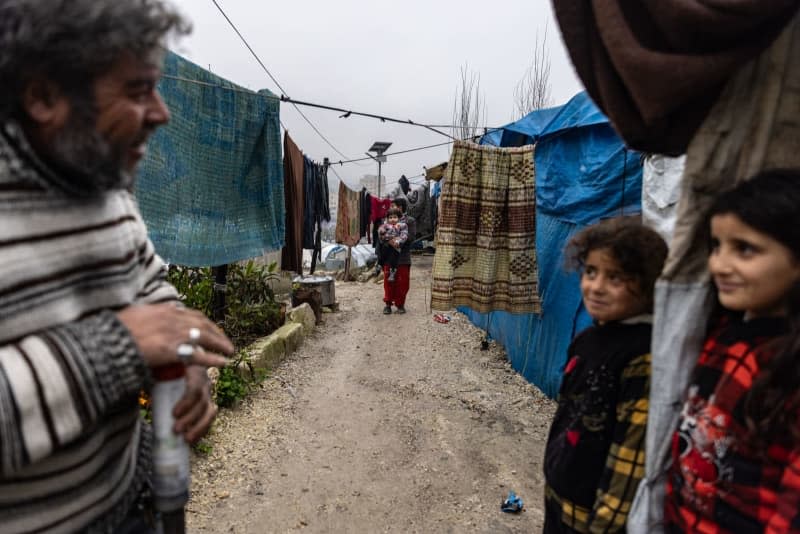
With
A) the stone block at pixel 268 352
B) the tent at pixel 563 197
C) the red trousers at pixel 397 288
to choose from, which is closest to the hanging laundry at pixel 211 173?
the stone block at pixel 268 352

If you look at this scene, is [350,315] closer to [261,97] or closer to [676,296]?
[261,97]

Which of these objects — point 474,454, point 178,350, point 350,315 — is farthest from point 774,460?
point 350,315

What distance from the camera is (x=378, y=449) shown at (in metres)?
3.29

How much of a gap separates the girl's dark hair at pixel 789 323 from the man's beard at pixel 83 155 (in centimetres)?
117

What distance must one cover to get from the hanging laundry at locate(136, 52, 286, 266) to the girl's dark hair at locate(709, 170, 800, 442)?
2.77 metres

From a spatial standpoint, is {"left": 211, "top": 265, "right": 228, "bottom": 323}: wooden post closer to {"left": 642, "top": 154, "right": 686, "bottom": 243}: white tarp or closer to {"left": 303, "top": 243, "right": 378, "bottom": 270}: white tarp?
{"left": 642, "top": 154, "right": 686, "bottom": 243}: white tarp

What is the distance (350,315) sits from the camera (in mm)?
7504

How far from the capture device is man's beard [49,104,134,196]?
788 mm

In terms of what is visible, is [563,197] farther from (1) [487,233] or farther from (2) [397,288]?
(2) [397,288]

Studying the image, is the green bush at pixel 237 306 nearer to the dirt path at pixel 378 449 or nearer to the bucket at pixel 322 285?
the dirt path at pixel 378 449

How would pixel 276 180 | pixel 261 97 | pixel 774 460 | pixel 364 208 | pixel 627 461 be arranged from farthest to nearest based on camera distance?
1. pixel 364 208
2. pixel 276 180
3. pixel 261 97
4. pixel 627 461
5. pixel 774 460

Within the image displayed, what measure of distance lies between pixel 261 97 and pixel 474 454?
3057mm

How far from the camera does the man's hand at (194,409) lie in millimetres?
968

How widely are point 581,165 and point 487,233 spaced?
3.18 ft
